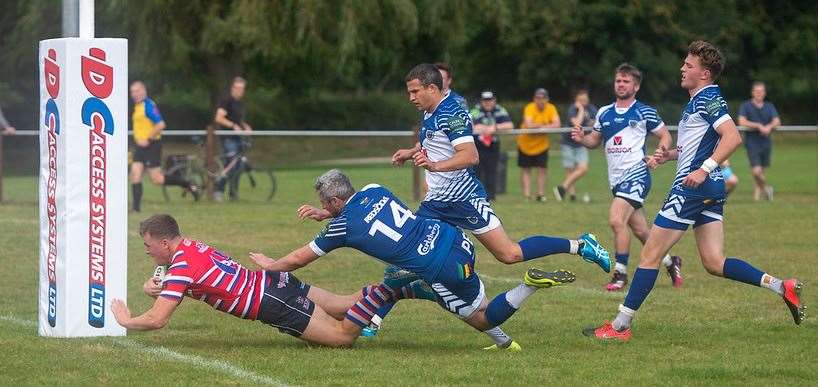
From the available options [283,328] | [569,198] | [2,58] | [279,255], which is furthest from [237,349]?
[2,58]

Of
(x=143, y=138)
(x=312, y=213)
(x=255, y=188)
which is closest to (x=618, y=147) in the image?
(x=312, y=213)

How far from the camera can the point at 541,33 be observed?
57656 mm

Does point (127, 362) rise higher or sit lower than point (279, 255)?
higher

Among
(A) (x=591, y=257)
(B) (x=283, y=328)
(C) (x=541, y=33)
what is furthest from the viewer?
(C) (x=541, y=33)

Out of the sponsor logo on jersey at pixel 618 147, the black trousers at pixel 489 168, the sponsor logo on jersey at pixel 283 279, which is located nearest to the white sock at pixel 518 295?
the sponsor logo on jersey at pixel 283 279

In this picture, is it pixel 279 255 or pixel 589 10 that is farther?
pixel 589 10

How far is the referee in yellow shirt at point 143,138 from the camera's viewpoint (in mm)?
20297

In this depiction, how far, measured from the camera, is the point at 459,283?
8398 millimetres

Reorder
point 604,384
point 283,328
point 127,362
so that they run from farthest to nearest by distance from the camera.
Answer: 1. point 283,328
2. point 127,362
3. point 604,384

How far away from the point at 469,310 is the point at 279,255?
6394mm

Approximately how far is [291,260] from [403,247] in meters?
0.67

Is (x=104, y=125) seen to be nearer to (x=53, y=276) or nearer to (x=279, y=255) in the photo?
(x=53, y=276)

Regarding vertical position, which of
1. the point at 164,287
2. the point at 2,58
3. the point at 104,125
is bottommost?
the point at 2,58

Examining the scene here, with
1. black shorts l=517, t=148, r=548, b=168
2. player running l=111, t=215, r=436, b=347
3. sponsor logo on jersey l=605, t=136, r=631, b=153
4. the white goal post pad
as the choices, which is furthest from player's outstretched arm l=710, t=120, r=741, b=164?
black shorts l=517, t=148, r=548, b=168
